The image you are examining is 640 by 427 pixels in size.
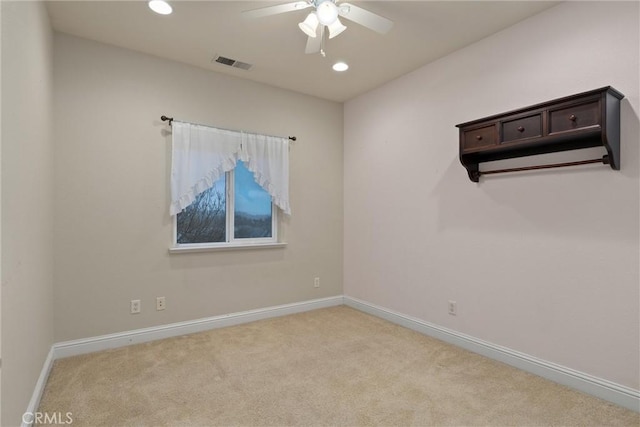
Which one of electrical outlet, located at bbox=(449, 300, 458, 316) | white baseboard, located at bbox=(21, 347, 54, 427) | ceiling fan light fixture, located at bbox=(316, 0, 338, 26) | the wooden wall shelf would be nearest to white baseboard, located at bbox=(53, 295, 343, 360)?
white baseboard, located at bbox=(21, 347, 54, 427)

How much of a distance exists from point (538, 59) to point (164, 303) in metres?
3.86

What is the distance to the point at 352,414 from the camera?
207 cm

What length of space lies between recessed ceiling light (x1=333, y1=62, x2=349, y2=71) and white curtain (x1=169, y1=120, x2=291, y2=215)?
1.00m

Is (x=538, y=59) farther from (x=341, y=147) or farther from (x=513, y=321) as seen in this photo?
(x=341, y=147)

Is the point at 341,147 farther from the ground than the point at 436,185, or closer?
farther from the ground

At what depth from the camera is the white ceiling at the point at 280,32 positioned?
8.23 ft

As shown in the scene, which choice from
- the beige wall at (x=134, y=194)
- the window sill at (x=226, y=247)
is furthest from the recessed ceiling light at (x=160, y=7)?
the window sill at (x=226, y=247)

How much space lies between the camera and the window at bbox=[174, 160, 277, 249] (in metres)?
3.55

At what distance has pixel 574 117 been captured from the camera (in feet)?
7.30

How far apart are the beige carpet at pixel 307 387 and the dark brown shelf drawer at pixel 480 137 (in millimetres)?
1782

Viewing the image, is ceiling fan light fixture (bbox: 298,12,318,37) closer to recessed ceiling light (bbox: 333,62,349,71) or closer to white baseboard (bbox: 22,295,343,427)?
recessed ceiling light (bbox: 333,62,349,71)

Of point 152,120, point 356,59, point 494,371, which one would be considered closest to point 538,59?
point 356,59

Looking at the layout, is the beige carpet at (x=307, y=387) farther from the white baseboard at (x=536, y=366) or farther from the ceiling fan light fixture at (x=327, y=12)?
the ceiling fan light fixture at (x=327, y=12)

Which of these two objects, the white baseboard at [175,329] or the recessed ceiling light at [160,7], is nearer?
the recessed ceiling light at [160,7]
